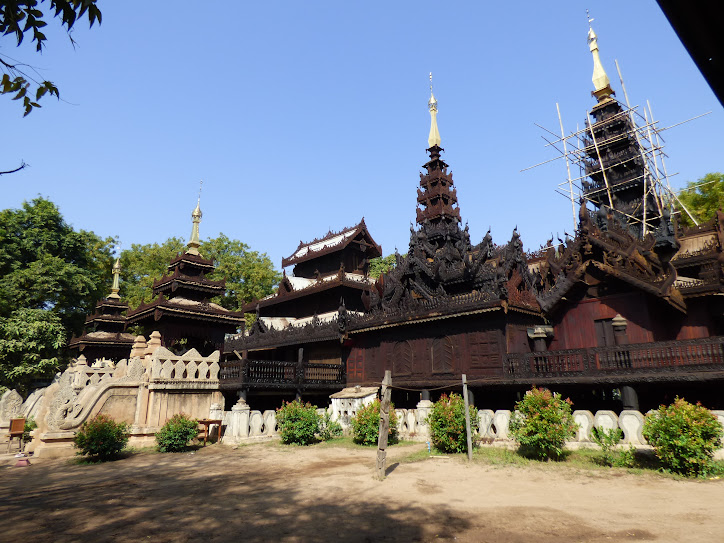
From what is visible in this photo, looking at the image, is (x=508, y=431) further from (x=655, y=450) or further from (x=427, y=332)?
(x=427, y=332)

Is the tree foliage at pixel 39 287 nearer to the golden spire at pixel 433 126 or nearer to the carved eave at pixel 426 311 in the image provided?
the carved eave at pixel 426 311

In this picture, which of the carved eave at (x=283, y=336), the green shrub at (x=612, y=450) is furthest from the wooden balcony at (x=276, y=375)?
the green shrub at (x=612, y=450)

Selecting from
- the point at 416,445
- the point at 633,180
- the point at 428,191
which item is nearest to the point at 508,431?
the point at 416,445

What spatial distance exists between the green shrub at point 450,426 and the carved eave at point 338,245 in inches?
795

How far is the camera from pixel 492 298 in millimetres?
16750

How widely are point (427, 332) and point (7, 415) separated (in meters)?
19.9

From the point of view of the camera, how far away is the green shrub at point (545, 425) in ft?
37.1

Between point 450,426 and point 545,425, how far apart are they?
9.54ft

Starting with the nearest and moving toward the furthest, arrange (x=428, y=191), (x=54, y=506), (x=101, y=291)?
(x=54, y=506), (x=428, y=191), (x=101, y=291)

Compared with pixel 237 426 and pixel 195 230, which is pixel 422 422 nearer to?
pixel 237 426

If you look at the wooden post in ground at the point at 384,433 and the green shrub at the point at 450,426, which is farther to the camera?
the green shrub at the point at 450,426

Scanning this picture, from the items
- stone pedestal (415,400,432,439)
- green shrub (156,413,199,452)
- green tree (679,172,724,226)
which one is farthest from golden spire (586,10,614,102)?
green shrub (156,413,199,452)

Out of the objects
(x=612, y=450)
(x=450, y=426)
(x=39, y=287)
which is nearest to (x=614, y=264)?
(x=612, y=450)

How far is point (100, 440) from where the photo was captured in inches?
514
